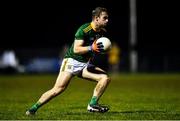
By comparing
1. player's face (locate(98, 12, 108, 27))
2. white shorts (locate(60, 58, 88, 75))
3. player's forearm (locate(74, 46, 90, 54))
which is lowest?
white shorts (locate(60, 58, 88, 75))

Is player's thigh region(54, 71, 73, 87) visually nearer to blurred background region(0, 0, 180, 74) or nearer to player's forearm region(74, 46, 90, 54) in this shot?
player's forearm region(74, 46, 90, 54)

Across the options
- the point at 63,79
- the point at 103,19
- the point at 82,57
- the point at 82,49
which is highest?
the point at 103,19

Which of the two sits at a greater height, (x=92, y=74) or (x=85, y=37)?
(x=85, y=37)

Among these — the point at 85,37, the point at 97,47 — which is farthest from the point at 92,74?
the point at 97,47

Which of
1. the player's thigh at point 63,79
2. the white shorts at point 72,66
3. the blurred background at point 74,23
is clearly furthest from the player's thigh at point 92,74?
the blurred background at point 74,23

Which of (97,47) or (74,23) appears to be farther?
(74,23)

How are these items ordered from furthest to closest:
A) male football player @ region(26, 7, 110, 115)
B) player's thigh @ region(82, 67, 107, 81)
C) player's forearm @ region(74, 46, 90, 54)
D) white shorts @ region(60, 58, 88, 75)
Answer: player's thigh @ region(82, 67, 107, 81), white shorts @ region(60, 58, 88, 75), male football player @ region(26, 7, 110, 115), player's forearm @ region(74, 46, 90, 54)

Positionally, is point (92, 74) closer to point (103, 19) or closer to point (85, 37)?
point (85, 37)

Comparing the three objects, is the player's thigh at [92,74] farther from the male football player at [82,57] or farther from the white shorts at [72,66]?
the white shorts at [72,66]

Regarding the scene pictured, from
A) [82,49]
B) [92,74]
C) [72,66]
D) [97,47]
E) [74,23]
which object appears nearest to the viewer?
[97,47]

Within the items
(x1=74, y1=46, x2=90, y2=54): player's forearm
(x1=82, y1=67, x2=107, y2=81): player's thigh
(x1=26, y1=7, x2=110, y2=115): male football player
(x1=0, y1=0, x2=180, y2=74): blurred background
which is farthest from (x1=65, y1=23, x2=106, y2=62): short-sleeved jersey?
(x1=0, y1=0, x2=180, y2=74): blurred background

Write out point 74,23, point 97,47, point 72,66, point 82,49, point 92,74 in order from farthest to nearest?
point 74,23
point 92,74
point 72,66
point 82,49
point 97,47

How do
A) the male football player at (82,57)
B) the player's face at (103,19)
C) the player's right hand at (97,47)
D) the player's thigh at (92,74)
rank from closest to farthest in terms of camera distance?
the player's right hand at (97,47)
the male football player at (82,57)
the player's face at (103,19)
the player's thigh at (92,74)

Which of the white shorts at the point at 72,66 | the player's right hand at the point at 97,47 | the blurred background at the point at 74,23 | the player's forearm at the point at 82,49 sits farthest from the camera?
the blurred background at the point at 74,23
